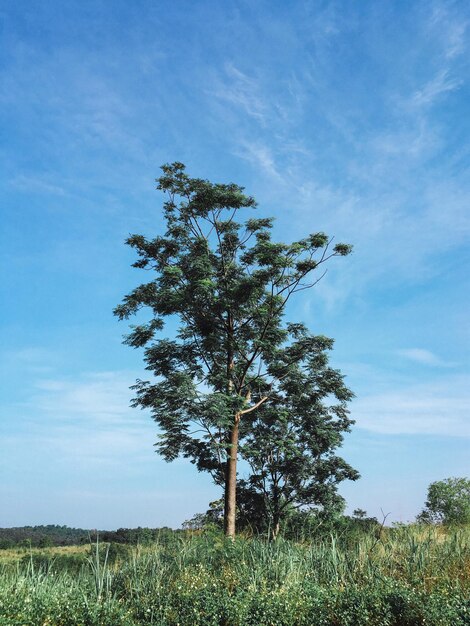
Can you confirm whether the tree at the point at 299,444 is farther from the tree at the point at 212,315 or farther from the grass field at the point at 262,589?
the grass field at the point at 262,589

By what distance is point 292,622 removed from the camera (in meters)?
7.80

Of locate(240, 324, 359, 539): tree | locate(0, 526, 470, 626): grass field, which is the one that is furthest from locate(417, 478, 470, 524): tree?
locate(0, 526, 470, 626): grass field

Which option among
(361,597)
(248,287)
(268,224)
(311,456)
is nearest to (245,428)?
(311,456)

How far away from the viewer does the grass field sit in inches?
309

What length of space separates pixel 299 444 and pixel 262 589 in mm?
18426

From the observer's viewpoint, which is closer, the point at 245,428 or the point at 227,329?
the point at 227,329

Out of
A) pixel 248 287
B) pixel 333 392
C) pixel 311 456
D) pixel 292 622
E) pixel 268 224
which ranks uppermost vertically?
pixel 268 224

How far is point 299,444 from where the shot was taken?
27.1 metres

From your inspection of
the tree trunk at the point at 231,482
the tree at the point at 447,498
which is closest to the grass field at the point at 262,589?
the tree trunk at the point at 231,482

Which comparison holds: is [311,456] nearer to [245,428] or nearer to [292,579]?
[245,428]

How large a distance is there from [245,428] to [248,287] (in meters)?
8.49

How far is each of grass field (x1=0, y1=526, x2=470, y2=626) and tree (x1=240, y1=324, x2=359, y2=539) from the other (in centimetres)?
1395

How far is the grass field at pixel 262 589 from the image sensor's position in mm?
7836

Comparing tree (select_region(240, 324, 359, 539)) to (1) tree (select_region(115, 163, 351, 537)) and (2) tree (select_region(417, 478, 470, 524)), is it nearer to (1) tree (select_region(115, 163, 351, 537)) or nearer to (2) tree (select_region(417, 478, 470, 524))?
(1) tree (select_region(115, 163, 351, 537))
